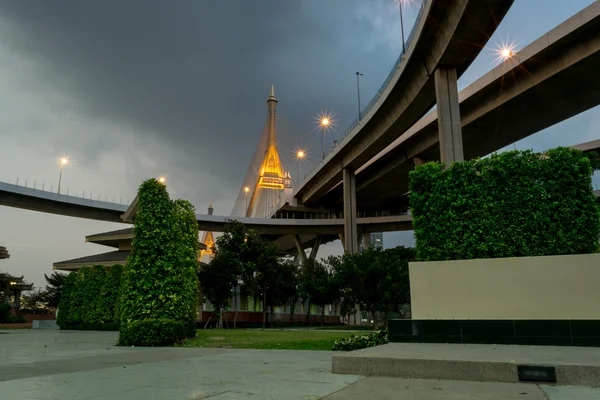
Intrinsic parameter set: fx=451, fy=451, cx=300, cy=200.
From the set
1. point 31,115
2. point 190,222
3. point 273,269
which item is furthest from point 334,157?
point 190,222

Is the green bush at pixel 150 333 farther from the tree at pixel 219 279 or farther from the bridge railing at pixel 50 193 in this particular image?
the bridge railing at pixel 50 193

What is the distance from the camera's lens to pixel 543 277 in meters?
11.1

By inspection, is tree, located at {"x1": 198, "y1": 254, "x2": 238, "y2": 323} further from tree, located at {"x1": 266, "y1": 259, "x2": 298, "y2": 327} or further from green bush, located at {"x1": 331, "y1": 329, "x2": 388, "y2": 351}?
green bush, located at {"x1": 331, "y1": 329, "x2": 388, "y2": 351}

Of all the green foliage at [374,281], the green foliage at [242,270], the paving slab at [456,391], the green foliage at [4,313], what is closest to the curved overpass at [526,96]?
the green foliage at [374,281]

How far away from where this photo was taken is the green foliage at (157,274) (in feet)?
55.3

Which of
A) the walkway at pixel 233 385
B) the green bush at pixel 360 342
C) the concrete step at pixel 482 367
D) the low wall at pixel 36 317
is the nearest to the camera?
the walkway at pixel 233 385

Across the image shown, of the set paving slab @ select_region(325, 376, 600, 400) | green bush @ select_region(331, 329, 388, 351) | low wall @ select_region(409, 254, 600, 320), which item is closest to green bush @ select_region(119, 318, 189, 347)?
green bush @ select_region(331, 329, 388, 351)

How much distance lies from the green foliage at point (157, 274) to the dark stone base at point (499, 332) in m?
9.02

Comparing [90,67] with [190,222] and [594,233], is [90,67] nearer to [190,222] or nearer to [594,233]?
[190,222]

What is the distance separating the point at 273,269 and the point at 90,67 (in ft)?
78.3

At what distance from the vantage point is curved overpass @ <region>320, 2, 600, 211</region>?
1140 inches

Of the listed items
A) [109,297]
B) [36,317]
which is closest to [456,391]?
[109,297]

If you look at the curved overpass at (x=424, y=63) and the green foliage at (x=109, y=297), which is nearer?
the curved overpass at (x=424, y=63)

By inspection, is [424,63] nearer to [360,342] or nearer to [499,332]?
[360,342]
